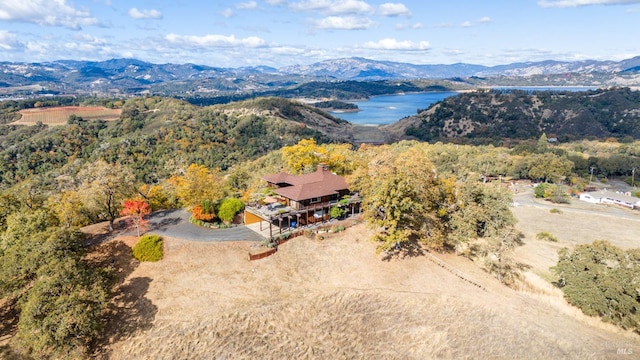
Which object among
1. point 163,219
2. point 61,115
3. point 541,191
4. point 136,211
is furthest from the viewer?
point 61,115

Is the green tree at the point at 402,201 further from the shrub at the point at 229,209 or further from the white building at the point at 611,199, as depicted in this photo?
the white building at the point at 611,199

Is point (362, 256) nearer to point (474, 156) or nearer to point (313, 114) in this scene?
point (474, 156)

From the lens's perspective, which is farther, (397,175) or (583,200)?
(583,200)

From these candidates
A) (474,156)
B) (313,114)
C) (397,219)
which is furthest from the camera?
(313,114)

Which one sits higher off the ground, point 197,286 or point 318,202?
point 318,202

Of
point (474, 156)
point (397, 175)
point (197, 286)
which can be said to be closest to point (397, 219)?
point (397, 175)

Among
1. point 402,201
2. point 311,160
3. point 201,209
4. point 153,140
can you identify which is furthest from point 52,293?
point 153,140

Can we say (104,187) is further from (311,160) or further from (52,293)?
(311,160)
